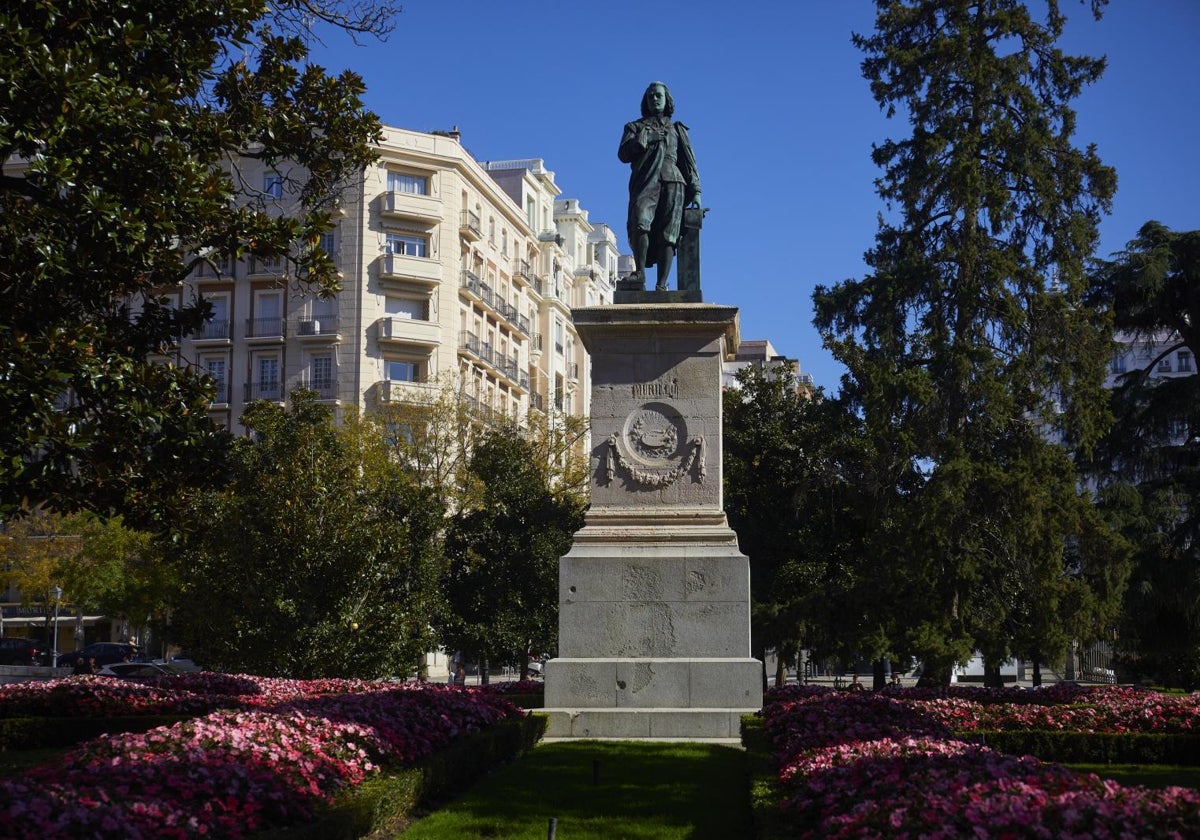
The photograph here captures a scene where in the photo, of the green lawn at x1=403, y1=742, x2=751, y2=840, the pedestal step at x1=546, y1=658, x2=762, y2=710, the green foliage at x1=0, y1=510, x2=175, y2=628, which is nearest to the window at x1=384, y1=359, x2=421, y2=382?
the green foliage at x1=0, y1=510, x2=175, y2=628

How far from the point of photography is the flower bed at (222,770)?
23.7 feet

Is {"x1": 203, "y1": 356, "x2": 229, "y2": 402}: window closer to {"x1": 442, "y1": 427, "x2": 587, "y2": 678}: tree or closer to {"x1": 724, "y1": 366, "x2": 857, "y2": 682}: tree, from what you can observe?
{"x1": 442, "y1": 427, "x2": 587, "y2": 678}: tree

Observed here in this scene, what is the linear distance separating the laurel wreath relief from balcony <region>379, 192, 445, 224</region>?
4547 centimetres

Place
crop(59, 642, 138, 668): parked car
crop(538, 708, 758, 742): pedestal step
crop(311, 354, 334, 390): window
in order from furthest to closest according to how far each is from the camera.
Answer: crop(311, 354, 334, 390): window < crop(59, 642, 138, 668): parked car < crop(538, 708, 758, 742): pedestal step

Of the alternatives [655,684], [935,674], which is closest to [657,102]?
[655,684]

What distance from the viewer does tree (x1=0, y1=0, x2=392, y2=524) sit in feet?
37.2

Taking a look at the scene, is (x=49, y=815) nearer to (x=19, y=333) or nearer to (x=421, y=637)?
(x=19, y=333)

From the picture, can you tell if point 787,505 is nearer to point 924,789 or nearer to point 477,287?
point 924,789

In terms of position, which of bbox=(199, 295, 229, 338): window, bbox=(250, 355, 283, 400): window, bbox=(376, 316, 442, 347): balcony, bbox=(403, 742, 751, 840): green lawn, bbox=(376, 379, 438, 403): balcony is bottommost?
bbox=(403, 742, 751, 840): green lawn

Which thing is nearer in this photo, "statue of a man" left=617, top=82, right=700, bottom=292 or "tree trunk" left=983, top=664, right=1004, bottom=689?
"statue of a man" left=617, top=82, right=700, bottom=292

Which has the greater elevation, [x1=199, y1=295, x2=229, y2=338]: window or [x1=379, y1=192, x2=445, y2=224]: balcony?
[x1=379, y1=192, x2=445, y2=224]: balcony

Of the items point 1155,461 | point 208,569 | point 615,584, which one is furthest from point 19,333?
point 1155,461

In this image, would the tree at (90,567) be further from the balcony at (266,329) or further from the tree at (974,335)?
the tree at (974,335)

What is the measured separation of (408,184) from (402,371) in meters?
8.86
